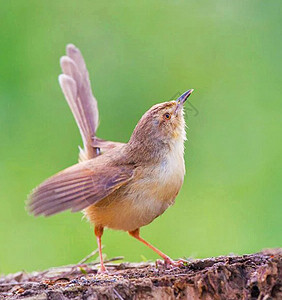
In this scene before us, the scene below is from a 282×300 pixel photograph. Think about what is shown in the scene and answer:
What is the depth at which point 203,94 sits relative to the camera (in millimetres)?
11734

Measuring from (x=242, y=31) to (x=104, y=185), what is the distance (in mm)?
6835

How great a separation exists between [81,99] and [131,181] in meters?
2.12

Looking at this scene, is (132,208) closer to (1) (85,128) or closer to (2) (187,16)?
(1) (85,128)

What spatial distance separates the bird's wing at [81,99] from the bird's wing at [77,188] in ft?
3.66

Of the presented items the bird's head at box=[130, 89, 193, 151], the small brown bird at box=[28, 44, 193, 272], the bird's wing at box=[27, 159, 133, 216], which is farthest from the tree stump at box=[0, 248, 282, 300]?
the bird's head at box=[130, 89, 193, 151]

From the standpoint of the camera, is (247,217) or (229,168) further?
(229,168)

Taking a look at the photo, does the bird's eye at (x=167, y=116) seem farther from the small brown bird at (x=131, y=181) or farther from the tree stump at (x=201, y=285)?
the tree stump at (x=201, y=285)

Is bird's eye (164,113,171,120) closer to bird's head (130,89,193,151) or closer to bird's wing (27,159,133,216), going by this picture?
bird's head (130,89,193,151)

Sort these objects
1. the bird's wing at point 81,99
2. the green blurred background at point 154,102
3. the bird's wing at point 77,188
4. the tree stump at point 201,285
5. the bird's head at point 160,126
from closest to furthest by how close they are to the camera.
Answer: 1. the tree stump at point 201,285
2. the bird's wing at point 77,188
3. the bird's head at point 160,126
4. the bird's wing at point 81,99
5. the green blurred background at point 154,102

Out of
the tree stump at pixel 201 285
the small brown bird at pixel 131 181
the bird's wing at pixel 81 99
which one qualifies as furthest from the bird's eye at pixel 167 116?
the tree stump at pixel 201 285

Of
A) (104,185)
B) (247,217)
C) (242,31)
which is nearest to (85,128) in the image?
(104,185)

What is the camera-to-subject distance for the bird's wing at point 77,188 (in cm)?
627

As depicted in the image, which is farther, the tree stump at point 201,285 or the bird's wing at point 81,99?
the bird's wing at point 81,99

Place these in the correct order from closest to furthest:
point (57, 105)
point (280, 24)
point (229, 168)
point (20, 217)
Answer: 1. point (20, 217)
2. point (229, 168)
3. point (57, 105)
4. point (280, 24)
